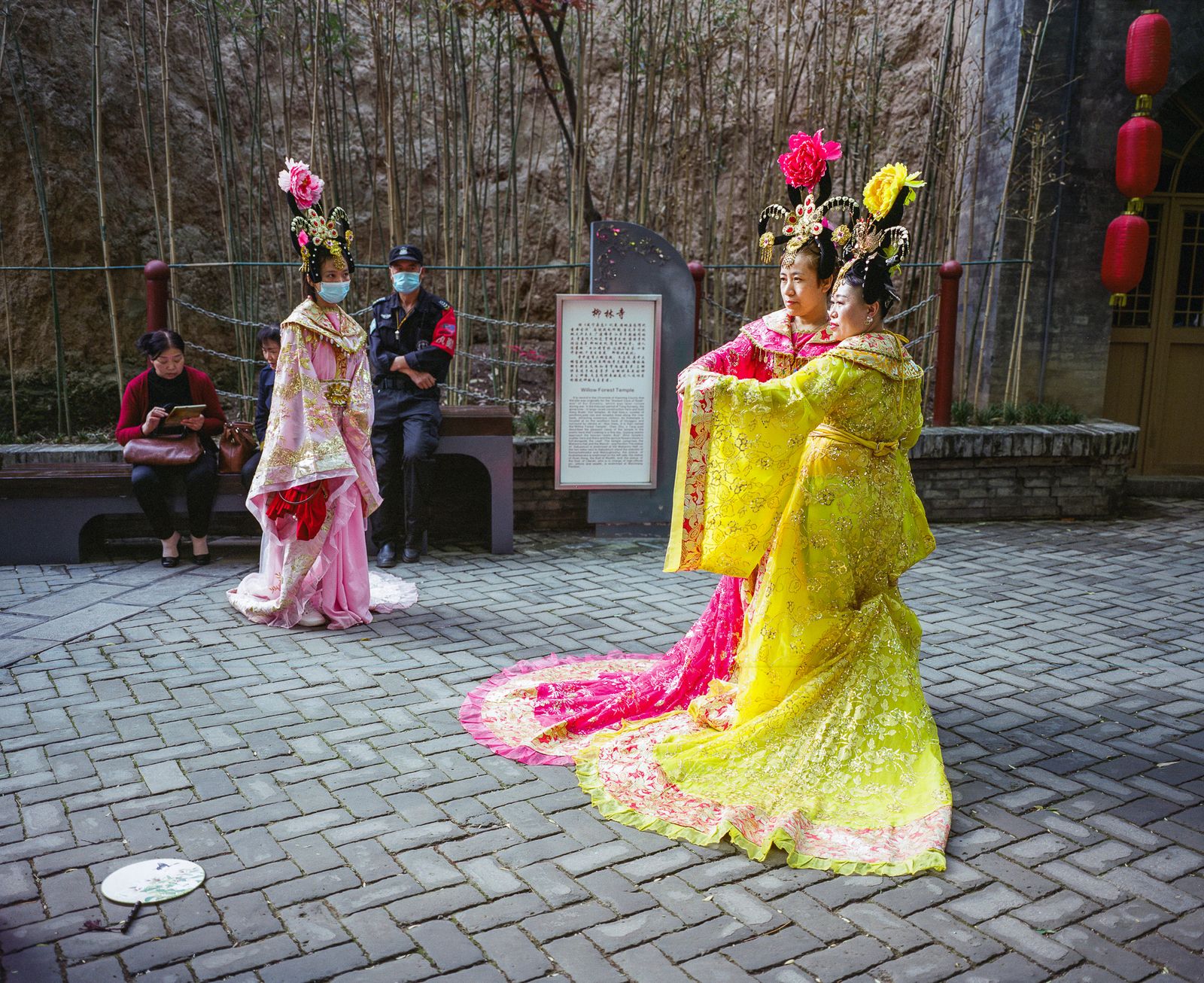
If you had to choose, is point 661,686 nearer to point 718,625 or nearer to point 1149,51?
point 718,625

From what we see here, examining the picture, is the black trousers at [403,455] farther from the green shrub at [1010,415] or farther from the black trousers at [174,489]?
the green shrub at [1010,415]

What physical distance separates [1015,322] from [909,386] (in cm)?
489

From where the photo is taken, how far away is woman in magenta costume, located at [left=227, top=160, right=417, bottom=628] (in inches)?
179

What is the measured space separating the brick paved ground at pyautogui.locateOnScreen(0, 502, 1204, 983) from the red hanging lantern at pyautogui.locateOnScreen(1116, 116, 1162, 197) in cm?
344

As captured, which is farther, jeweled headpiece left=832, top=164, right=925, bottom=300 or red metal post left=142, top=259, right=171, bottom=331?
red metal post left=142, top=259, right=171, bottom=331

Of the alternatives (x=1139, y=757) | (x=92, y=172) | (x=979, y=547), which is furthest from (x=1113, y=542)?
(x=92, y=172)

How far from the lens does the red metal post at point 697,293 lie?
20.7 feet

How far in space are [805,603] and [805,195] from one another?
128cm

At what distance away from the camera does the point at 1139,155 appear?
694cm

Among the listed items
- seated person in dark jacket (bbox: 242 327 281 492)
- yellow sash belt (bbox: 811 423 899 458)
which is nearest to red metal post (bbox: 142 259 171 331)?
seated person in dark jacket (bbox: 242 327 281 492)

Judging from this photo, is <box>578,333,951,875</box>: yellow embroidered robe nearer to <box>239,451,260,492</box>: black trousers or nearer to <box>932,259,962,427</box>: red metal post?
<box>239,451,260,492</box>: black trousers

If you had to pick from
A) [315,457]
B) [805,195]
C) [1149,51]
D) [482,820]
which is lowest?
[482,820]

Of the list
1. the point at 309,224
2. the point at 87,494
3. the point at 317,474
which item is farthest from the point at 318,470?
the point at 87,494

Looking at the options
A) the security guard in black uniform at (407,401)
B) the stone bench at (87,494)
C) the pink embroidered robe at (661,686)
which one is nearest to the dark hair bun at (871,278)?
the pink embroidered robe at (661,686)
